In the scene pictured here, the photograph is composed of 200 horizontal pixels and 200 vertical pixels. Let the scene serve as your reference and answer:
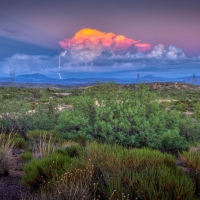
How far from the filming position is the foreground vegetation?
5715mm

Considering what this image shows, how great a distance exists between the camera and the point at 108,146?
797 cm

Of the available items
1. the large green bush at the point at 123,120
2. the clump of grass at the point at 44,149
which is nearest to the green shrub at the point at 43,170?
the clump of grass at the point at 44,149

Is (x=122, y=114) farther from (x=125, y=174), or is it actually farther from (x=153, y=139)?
(x=125, y=174)

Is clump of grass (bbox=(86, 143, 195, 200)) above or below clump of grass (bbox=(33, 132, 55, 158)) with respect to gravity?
above

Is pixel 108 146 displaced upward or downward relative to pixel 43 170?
upward

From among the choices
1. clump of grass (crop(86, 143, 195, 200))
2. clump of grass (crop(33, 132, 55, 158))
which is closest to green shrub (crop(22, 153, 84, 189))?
clump of grass (crop(86, 143, 195, 200))

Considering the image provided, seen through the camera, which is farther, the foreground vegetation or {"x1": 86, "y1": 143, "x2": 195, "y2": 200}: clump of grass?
the foreground vegetation

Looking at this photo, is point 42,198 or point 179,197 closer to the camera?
point 179,197

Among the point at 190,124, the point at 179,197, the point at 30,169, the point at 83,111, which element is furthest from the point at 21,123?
the point at 179,197

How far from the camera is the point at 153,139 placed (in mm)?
14422

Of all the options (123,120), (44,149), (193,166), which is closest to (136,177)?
(193,166)

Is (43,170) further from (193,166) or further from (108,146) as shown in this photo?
(193,166)

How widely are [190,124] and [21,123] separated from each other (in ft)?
33.9

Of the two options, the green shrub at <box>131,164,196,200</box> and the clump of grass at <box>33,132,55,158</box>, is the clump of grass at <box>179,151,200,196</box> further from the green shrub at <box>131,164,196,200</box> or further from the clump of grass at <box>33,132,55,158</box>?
the clump of grass at <box>33,132,55,158</box>
